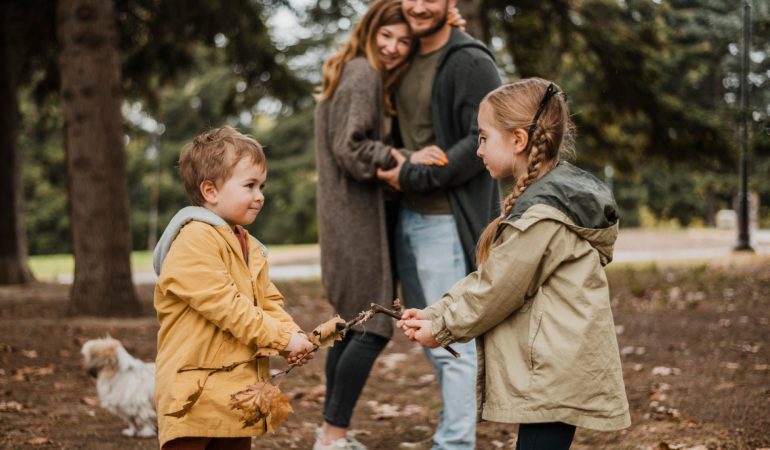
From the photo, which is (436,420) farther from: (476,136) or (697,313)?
(697,313)

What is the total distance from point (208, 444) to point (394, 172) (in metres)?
1.46

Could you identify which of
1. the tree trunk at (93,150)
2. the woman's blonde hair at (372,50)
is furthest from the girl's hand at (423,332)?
the tree trunk at (93,150)

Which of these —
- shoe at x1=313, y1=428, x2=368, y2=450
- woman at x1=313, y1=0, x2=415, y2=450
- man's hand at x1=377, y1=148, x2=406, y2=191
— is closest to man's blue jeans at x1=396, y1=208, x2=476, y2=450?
woman at x1=313, y1=0, x2=415, y2=450

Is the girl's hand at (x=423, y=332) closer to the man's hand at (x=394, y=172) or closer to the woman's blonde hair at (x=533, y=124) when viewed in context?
the woman's blonde hair at (x=533, y=124)

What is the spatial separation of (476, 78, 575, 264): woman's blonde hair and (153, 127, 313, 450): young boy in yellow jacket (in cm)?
79

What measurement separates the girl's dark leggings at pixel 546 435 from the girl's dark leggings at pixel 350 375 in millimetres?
1425

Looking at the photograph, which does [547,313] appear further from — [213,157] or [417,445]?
[417,445]

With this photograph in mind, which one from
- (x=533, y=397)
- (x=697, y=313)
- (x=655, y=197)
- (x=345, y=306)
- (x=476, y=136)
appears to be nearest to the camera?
(x=533, y=397)

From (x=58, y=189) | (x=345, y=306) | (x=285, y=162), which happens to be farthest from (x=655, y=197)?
(x=345, y=306)

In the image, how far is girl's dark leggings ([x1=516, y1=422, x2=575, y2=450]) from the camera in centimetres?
266

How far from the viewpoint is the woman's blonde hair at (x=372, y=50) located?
4.02 metres

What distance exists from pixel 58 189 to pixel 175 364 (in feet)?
117

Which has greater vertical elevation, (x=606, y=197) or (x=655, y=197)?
(x=606, y=197)

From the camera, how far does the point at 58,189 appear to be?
35.8 metres
